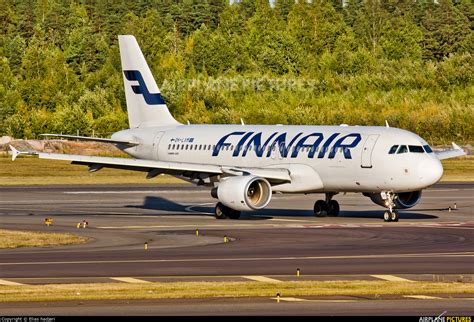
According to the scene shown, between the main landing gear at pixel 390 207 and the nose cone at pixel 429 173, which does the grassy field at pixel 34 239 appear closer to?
the main landing gear at pixel 390 207

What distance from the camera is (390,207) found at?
44750mm

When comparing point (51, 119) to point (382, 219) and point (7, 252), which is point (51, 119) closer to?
point (382, 219)

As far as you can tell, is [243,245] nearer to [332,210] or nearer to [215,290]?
[215,290]

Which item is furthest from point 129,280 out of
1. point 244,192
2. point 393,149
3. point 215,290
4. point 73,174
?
point 73,174

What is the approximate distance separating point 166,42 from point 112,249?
14540 cm

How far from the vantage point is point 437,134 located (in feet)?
332

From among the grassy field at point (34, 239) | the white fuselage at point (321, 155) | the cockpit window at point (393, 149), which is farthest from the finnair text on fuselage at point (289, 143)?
the grassy field at point (34, 239)

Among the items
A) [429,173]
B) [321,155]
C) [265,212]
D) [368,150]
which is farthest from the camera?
[265,212]

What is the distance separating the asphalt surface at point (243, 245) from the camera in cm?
2736

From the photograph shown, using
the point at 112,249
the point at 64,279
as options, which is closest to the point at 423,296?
the point at 64,279

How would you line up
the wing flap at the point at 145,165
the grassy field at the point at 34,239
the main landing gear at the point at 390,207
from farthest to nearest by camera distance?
the wing flap at the point at 145,165 → the main landing gear at the point at 390,207 → the grassy field at the point at 34,239

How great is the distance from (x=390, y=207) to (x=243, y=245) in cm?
1091

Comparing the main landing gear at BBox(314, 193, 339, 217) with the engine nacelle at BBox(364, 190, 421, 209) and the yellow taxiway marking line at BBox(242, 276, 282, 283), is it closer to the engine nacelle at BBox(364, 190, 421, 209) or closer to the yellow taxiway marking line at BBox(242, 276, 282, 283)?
the engine nacelle at BBox(364, 190, 421, 209)

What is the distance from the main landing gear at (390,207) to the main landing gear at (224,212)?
5.97 meters
